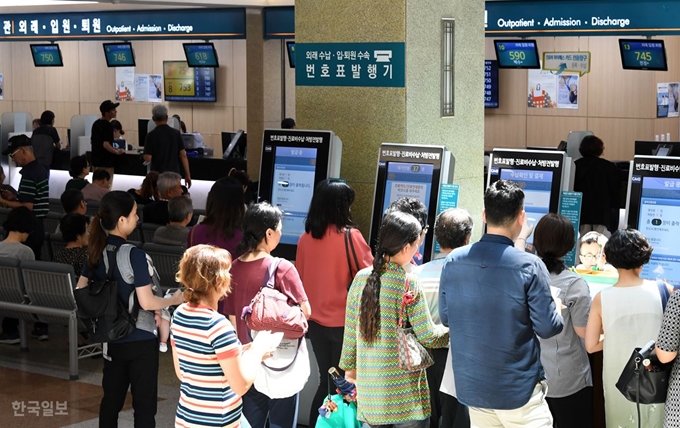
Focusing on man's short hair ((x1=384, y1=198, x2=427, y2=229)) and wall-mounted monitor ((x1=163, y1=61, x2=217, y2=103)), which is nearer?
man's short hair ((x1=384, y1=198, x2=427, y2=229))

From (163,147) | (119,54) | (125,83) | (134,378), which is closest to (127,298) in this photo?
(134,378)

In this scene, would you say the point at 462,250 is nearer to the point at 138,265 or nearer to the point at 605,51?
the point at 138,265

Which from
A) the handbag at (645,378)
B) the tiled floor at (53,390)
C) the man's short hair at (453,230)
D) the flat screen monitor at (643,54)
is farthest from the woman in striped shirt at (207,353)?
the flat screen monitor at (643,54)

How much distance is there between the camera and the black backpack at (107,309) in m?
4.91

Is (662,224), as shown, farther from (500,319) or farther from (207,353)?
(207,353)

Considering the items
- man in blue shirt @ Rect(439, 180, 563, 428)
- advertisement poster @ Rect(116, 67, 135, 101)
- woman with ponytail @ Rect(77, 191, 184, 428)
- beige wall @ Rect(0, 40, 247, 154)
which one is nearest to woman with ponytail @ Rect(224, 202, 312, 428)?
woman with ponytail @ Rect(77, 191, 184, 428)

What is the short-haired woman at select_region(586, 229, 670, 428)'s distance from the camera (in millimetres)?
4176

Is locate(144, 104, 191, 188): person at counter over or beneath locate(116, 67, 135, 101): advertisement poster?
beneath

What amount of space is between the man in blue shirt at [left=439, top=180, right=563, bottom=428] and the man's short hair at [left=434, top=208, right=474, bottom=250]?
603mm

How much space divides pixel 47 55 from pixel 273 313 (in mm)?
18192

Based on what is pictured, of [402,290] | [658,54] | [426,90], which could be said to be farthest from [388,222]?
[658,54]

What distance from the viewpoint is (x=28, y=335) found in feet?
28.1

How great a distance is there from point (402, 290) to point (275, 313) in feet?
2.17

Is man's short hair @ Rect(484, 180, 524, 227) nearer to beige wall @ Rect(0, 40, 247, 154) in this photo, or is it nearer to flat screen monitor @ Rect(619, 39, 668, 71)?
flat screen monitor @ Rect(619, 39, 668, 71)
